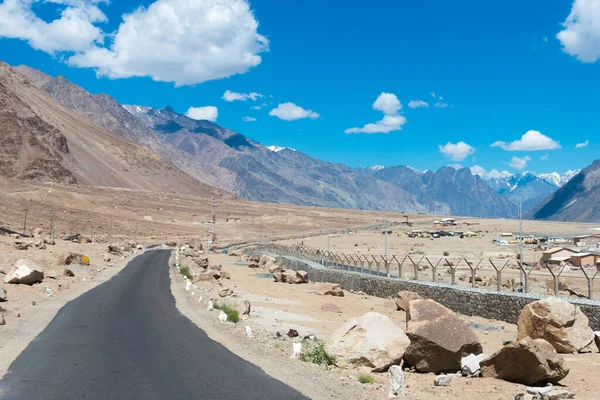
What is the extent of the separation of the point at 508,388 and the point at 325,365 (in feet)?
13.9

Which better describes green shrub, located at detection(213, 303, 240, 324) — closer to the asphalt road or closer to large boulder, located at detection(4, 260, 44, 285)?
the asphalt road

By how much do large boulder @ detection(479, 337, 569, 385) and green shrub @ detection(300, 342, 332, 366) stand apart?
411cm

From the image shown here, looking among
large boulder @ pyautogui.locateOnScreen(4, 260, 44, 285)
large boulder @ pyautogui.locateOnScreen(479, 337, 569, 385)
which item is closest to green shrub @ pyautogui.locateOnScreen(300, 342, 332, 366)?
large boulder @ pyautogui.locateOnScreen(479, 337, 569, 385)

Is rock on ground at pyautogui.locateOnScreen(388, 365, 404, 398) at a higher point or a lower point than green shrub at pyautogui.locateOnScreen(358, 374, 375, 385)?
higher

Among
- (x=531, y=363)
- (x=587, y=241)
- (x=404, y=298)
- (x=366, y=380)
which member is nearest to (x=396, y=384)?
(x=366, y=380)

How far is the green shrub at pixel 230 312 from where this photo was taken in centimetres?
2142

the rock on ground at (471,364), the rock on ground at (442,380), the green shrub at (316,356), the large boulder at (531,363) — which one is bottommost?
the green shrub at (316,356)

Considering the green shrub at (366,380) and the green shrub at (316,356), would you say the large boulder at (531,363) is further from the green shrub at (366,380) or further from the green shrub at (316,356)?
the green shrub at (316,356)

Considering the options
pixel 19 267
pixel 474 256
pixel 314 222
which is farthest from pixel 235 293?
pixel 314 222

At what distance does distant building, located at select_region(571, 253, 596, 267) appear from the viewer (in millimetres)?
54344

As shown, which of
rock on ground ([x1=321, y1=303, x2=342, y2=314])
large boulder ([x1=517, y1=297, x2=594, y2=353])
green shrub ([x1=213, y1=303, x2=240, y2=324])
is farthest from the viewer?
rock on ground ([x1=321, y1=303, x2=342, y2=314])

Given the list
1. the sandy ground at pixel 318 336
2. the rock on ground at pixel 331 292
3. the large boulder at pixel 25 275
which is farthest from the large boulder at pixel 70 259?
the rock on ground at pixel 331 292

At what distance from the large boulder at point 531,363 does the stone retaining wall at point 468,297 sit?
336 inches

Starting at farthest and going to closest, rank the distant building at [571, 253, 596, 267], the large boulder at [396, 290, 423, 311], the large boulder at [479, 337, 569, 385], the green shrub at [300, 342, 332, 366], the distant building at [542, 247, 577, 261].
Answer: the distant building at [542, 247, 577, 261]
the distant building at [571, 253, 596, 267]
the large boulder at [396, 290, 423, 311]
the green shrub at [300, 342, 332, 366]
the large boulder at [479, 337, 569, 385]
